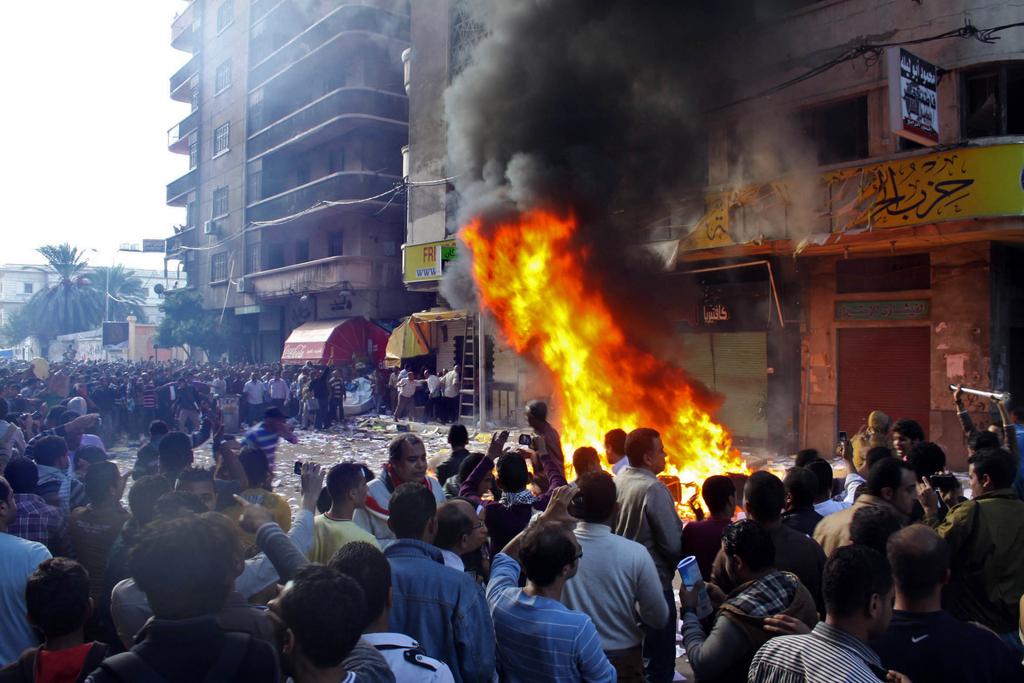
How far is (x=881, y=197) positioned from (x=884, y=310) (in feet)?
7.90

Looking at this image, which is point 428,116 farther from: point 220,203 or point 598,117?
point 220,203

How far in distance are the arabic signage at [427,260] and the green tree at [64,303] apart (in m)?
46.0

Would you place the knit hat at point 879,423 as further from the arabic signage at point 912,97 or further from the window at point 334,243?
the window at point 334,243

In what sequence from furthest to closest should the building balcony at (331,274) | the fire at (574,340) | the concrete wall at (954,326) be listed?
the building balcony at (331,274) < the concrete wall at (954,326) < the fire at (574,340)

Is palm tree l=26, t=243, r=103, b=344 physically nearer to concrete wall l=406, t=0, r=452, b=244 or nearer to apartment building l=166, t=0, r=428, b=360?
apartment building l=166, t=0, r=428, b=360

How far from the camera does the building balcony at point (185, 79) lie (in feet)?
140

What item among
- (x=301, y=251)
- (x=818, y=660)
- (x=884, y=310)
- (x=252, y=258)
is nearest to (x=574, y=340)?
(x=884, y=310)

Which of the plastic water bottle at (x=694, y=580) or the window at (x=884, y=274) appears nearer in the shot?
the plastic water bottle at (x=694, y=580)

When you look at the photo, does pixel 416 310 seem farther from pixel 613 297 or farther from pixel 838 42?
pixel 838 42

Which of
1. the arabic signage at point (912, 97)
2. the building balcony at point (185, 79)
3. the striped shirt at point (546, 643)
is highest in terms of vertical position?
the building balcony at point (185, 79)

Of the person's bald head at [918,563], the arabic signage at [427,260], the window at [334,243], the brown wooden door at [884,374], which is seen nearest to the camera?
the person's bald head at [918,563]

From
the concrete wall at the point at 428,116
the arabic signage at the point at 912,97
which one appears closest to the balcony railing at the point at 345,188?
the concrete wall at the point at 428,116

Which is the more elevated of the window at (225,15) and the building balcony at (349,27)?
the window at (225,15)

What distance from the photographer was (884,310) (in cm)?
1356
